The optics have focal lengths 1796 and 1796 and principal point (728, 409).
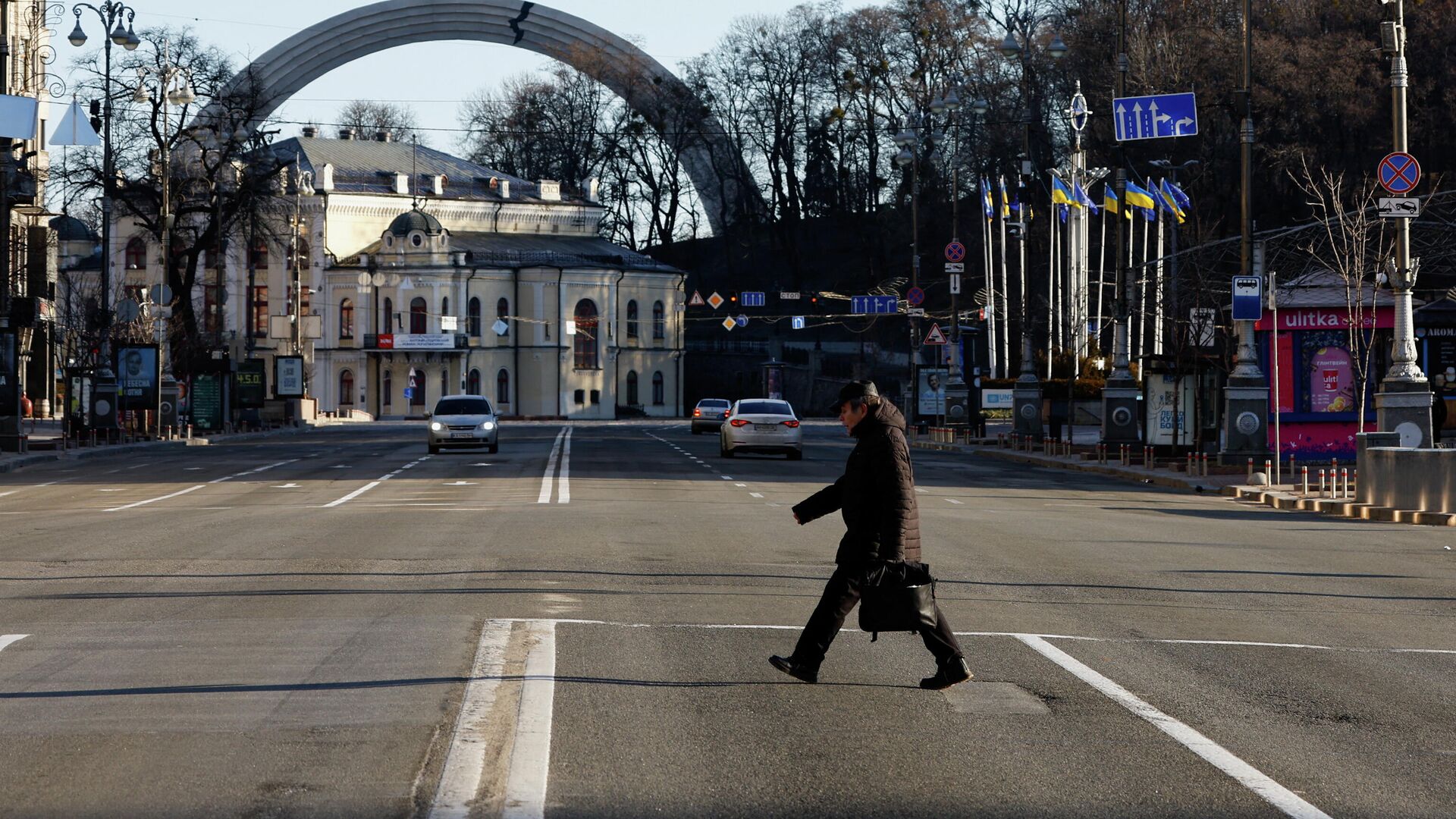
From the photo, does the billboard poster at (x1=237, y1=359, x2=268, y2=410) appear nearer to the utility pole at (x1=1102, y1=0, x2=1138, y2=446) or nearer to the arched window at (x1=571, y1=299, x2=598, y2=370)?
the arched window at (x1=571, y1=299, x2=598, y2=370)

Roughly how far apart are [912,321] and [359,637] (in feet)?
182

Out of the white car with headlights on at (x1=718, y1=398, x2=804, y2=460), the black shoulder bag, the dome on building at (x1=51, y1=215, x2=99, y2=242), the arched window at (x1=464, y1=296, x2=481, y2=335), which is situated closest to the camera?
the black shoulder bag

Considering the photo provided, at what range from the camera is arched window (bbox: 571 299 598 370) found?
11344 cm

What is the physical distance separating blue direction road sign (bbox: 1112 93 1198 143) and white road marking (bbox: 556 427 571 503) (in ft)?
38.2

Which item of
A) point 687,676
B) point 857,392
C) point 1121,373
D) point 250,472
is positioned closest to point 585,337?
point 1121,373

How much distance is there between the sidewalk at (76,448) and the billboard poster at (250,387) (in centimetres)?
129

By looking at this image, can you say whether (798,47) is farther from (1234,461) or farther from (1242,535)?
(1242,535)

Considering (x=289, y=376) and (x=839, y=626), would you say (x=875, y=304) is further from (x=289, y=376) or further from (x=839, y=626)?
(x=839, y=626)

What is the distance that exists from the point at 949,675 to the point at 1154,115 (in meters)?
24.1

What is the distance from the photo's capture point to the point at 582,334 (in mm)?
113312

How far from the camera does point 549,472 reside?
35.7m

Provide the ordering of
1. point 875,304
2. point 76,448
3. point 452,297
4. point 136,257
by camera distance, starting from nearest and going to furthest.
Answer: point 76,448 → point 875,304 → point 452,297 → point 136,257

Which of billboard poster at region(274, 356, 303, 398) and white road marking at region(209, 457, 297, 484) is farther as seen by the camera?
billboard poster at region(274, 356, 303, 398)

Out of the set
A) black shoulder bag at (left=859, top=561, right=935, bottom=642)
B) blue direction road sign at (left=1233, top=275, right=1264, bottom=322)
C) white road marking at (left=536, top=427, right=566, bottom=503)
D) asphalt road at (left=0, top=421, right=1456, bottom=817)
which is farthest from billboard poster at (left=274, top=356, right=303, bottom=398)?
black shoulder bag at (left=859, top=561, right=935, bottom=642)
